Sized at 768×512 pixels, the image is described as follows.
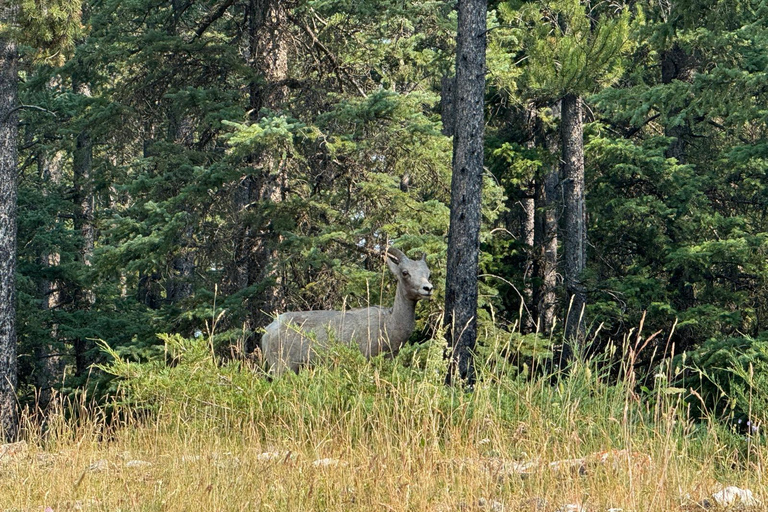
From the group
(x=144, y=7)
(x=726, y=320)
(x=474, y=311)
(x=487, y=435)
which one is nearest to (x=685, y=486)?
(x=487, y=435)

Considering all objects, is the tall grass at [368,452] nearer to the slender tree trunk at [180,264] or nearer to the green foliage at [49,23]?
the green foliage at [49,23]

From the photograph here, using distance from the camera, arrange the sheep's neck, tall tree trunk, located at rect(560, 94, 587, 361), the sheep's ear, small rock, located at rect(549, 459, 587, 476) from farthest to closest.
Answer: tall tree trunk, located at rect(560, 94, 587, 361) < the sheep's ear < the sheep's neck < small rock, located at rect(549, 459, 587, 476)

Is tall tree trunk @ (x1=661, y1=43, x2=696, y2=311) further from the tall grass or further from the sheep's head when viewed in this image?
the tall grass

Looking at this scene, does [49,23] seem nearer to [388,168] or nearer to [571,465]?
[388,168]

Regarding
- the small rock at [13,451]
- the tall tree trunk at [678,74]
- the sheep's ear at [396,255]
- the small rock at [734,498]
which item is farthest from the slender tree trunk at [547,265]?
the small rock at [734,498]

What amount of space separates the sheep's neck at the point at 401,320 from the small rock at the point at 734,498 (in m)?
5.71

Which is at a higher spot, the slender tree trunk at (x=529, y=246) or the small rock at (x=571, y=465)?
the slender tree trunk at (x=529, y=246)

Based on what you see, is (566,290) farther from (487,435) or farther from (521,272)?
(487,435)

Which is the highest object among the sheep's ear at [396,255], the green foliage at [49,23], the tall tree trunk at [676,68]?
the tall tree trunk at [676,68]

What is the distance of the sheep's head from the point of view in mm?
10023

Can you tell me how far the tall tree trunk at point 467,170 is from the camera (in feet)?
36.4

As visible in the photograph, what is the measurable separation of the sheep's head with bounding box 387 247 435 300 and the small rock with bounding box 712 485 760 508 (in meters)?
5.33

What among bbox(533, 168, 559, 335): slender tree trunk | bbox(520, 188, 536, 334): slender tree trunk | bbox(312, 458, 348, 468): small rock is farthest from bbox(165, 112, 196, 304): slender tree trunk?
bbox(312, 458, 348, 468): small rock

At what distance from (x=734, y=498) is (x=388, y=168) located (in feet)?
35.4
